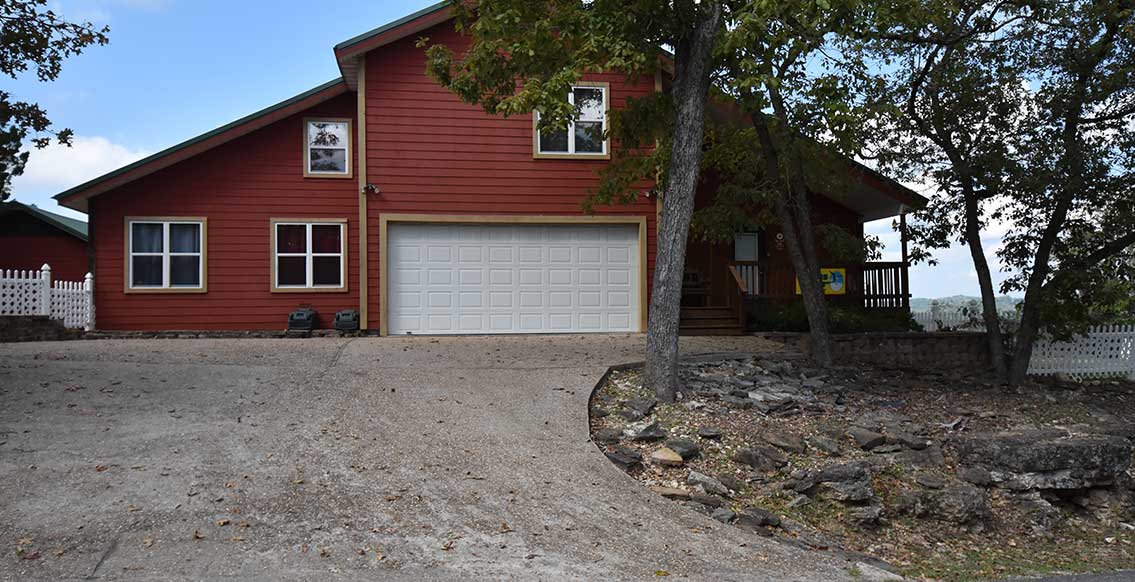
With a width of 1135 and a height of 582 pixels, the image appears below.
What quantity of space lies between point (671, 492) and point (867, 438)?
2823 millimetres

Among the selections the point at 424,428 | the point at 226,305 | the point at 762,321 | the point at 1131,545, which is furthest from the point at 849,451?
the point at 226,305

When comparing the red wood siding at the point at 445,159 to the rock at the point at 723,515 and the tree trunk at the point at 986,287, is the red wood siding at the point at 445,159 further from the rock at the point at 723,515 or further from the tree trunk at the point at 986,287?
the rock at the point at 723,515

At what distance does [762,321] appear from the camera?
15.9m

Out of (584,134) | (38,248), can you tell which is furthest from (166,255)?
(584,134)

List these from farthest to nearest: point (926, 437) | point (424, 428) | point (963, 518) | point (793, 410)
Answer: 1. point (793, 410)
2. point (926, 437)
3. point (424, 428)
4. point (963, 518)

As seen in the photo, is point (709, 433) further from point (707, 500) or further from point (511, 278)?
point (511, 278)

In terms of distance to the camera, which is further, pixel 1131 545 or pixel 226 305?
pixel 226 305

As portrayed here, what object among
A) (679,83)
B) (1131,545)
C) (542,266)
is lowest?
(1131,545)

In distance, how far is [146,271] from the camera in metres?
15.1

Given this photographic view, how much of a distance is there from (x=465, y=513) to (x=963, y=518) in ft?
14.7

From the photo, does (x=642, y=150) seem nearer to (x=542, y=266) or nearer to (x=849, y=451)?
(x=542, y=266)

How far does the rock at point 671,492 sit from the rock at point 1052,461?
336cm

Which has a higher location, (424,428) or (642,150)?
(642,150)

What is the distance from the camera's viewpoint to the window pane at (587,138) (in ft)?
51.2
